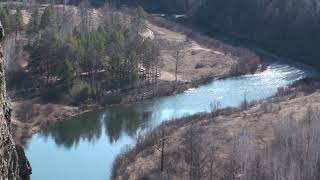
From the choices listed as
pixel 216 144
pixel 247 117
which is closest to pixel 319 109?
pixel 247 117

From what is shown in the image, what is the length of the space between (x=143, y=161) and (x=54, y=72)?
781 inches

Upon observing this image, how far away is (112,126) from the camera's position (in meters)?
45.0

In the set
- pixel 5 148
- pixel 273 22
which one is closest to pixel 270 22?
pixel 273 22

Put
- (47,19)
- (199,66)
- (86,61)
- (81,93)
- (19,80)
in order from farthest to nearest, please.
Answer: (199,66) < (47,19) < (86,61) < (19,80) < (81,93)

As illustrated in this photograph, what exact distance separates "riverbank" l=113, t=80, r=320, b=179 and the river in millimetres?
1751

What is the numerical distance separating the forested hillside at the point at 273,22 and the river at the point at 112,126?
8.39 metres

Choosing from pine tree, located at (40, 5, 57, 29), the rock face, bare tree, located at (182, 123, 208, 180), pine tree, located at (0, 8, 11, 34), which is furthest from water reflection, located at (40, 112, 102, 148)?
the rock face

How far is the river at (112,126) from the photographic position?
36.1 metres

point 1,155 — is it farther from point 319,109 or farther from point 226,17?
point 226,17

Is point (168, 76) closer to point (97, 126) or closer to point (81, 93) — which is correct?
point (81, 93)

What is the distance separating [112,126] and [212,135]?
8.84 m

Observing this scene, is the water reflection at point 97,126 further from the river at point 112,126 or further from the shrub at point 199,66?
the shrub at point 199,66

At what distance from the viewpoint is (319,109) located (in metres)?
41.4

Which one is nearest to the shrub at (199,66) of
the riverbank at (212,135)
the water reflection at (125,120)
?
the riverbank at (212,135)
